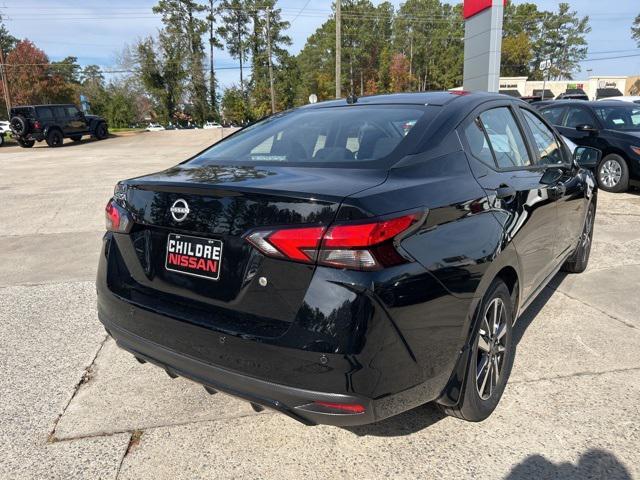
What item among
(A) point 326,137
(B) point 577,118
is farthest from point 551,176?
(B) point 577,118

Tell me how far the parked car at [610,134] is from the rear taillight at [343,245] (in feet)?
28.3

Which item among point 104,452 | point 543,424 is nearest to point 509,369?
point 543,424

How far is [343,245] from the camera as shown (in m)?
1.74

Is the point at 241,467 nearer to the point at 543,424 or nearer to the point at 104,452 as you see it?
the point at 104,452

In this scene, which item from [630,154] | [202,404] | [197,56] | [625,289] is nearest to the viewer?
[202,404]

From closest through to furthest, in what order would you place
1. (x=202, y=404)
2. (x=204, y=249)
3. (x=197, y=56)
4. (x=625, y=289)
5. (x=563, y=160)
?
(x=204, y=249)
(x=202, y=404)
(x=563, y=160)
(x=625, y=289)
(x=197, y=56)

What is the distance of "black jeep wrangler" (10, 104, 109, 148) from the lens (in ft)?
79.8

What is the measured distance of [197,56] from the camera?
62.5m

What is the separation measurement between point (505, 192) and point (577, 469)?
4.36 ft

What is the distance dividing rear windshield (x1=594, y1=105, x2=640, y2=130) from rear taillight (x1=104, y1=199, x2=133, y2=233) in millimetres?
9301

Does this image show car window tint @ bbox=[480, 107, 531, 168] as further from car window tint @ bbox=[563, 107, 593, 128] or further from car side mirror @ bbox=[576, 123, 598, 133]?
car window tint @ bbox=[563, 107, 593, 128]

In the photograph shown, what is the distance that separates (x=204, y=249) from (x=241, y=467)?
1.03 m

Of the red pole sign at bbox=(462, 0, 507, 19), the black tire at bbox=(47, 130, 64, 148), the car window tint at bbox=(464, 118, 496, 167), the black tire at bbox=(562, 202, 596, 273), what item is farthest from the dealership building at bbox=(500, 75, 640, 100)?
the car window tint at bbox=(464, 118, 496, 167)

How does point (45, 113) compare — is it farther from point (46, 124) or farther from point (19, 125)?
point (19, 125)
